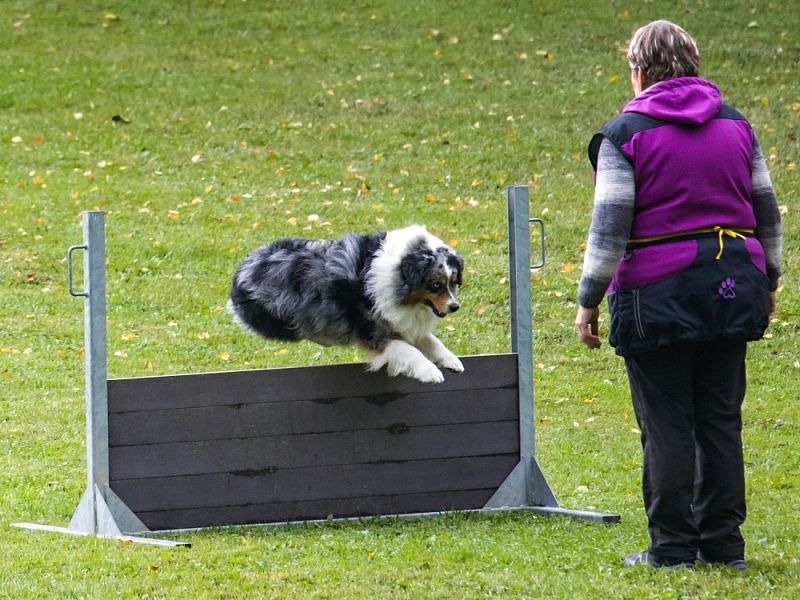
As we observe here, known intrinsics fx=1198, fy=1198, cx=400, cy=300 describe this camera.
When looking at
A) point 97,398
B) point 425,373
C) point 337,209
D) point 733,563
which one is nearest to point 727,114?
point 733,563

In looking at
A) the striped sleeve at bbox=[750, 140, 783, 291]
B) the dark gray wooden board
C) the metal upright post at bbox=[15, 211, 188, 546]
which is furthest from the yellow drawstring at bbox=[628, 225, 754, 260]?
the metal upright post at bbox=[15, 211, 188, 546]

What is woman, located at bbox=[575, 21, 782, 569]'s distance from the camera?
4137 millimetres

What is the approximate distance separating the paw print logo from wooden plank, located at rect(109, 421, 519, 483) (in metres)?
1.70

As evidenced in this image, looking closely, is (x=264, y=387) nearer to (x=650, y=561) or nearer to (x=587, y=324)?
(x=587, y=324)

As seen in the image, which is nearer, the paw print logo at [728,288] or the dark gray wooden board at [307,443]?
the paw print logo at [728,288]

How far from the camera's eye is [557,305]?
10000 millimetres

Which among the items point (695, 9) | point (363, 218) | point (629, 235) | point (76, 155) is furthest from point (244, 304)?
point (695, 9)

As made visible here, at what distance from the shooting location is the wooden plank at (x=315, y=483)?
17.3ft

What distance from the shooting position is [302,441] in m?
5.36

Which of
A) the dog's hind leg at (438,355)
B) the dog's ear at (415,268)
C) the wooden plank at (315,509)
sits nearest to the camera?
the dog's ear at (415,268)

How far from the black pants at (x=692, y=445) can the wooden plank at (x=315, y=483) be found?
1304 mm

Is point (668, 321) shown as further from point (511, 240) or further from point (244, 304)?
point (244, 304)

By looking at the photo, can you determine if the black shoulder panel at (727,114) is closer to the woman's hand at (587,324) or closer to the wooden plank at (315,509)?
the woman's hand at (587,324)

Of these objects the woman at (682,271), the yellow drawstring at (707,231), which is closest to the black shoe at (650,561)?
the woman at (682,271)
